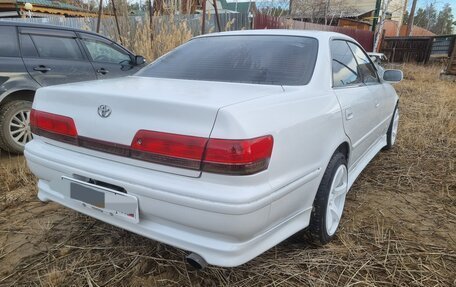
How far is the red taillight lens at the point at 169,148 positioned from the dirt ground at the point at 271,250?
76 cm

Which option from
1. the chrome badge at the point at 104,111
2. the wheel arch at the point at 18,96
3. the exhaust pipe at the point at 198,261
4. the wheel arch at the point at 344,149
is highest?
the chrome badge at the point at 104,111

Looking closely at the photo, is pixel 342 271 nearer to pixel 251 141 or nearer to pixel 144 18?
pixel 251 141

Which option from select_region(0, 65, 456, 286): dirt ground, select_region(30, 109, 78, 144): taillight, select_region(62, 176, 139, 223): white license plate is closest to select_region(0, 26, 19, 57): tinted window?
select_region(0, 65, 456, 286): dirt ground

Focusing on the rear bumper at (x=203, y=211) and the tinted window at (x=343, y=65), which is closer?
the rear bumper at (x=203, y=211)

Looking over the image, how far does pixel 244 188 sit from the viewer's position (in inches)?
63.6

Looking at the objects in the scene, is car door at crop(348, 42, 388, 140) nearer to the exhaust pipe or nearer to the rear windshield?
the rear windshield

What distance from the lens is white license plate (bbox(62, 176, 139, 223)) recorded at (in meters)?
1.79

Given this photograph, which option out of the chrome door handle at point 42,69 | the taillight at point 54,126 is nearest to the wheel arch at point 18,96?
the chrome door handle at point 42,69

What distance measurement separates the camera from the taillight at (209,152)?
159 cm

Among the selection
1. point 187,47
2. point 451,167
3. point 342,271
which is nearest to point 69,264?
point 342,271

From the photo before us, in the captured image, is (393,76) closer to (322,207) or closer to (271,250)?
(322,207)

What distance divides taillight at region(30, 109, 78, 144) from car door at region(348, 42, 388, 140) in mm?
2387

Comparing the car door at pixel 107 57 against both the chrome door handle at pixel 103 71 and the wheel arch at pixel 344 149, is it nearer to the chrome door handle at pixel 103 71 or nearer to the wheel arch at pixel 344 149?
the chrome door handle at pixel 103 71

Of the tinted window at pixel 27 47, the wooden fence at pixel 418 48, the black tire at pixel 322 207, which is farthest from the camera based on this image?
the wooden fence at pixel 418 48
